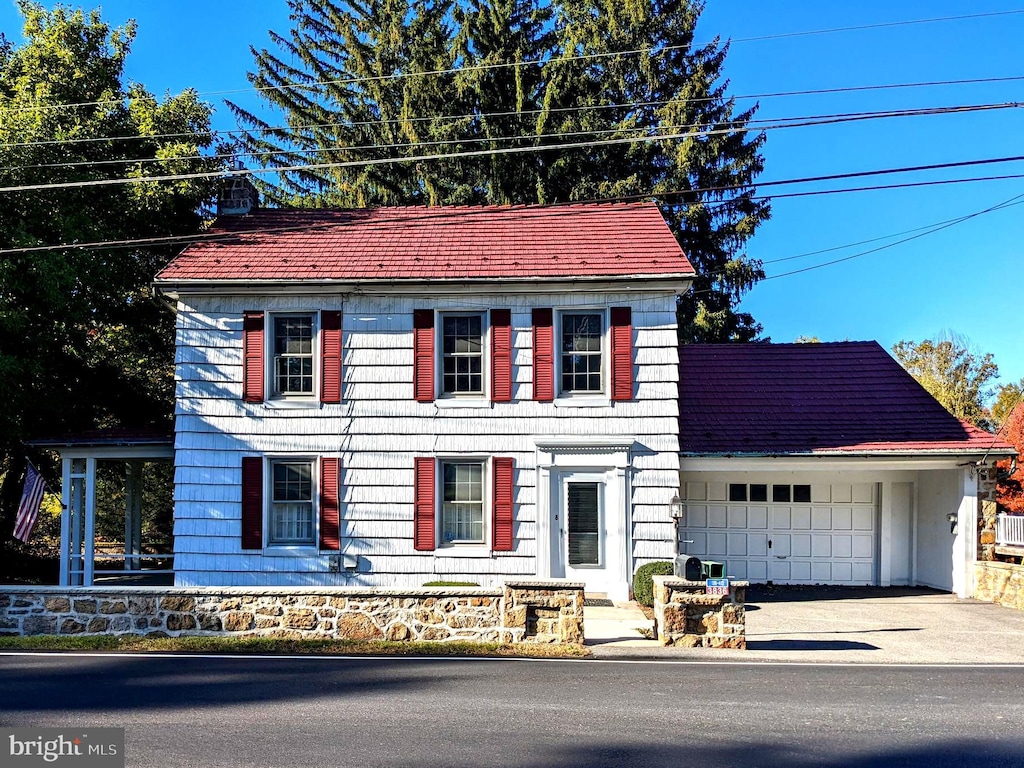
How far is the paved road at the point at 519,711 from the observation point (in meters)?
6.89

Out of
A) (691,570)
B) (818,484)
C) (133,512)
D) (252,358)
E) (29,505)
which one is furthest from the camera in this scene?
(133,512)

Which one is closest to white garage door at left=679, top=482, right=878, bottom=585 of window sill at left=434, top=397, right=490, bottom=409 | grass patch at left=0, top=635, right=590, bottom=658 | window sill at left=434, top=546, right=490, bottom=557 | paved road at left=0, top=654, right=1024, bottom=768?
window sill at left=434, top=546, right=490, bottom=557

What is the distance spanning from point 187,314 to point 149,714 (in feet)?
32.9

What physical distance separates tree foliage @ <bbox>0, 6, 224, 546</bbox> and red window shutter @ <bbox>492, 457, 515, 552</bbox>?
952 cm

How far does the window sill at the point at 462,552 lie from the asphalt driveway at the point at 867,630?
4.49m

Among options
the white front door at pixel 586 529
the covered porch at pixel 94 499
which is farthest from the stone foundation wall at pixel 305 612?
the white front door at pixel 586 529

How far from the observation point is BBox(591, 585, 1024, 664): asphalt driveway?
11359 millimetres

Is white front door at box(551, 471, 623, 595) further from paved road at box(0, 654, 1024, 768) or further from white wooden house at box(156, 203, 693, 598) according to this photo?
paved road at box(0, 654, 1024, 768)

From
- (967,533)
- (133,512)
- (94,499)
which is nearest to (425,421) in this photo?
(94,499)

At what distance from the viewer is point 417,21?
31.6m

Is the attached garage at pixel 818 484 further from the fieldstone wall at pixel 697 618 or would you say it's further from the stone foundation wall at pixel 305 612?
the stone foundation wall at pixel 305 612

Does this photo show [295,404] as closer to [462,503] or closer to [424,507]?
[424,507]

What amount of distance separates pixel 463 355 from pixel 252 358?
153 inches

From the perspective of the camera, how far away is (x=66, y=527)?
16.7 metres
